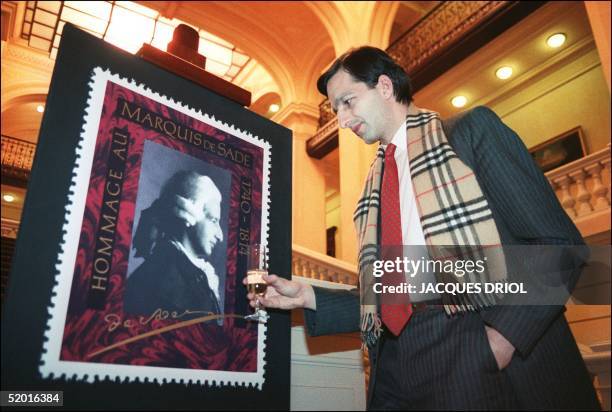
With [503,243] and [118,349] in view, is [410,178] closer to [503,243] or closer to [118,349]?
[503,243]

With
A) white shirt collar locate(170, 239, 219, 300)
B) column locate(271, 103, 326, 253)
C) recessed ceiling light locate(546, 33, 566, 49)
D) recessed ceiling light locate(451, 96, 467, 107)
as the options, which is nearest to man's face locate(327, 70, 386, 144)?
white shirt collar locate(170, 239, 219, 300)

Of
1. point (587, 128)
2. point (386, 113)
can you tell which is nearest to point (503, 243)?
point (386, 113)

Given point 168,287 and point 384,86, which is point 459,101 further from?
point 168,287

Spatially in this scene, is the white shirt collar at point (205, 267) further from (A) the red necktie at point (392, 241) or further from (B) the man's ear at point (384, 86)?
(B) the man's ear at point (384, 86)

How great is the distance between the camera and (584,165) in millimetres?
6406

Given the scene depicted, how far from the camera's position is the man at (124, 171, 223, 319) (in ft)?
3.48

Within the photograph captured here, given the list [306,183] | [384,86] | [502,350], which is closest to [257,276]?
[502,350]

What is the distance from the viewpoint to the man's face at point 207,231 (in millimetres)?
1185

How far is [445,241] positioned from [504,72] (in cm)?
980

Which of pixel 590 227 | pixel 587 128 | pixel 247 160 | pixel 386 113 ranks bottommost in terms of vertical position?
pixel 247 160

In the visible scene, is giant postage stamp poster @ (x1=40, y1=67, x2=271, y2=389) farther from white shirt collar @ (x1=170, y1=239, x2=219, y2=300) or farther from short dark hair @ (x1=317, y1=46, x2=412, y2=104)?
short dark hair @ (x1=317, y1=46, x2=412, y2=104)

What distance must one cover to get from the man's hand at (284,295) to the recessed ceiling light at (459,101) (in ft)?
32.7

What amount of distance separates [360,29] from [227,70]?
5.43m

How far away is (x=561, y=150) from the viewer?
28.8ft
